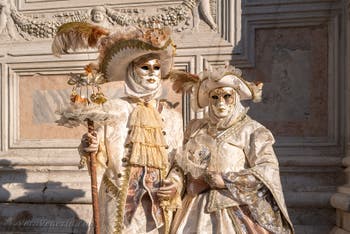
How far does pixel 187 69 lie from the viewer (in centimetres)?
441

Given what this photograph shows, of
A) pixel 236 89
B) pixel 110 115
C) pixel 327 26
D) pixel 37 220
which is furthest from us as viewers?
pixel 37 220

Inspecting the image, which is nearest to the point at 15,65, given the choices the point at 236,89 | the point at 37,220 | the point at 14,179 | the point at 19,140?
the point at 19,140

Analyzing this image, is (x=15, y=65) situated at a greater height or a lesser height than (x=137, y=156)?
greater

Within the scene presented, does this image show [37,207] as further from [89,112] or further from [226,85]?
[226,85]

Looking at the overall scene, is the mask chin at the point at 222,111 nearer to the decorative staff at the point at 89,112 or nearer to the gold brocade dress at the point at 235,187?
the gold brocade dress at the point at 235,187

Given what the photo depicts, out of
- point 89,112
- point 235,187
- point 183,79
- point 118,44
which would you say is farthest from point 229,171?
point 118,44

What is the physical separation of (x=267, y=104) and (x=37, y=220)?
2.19m

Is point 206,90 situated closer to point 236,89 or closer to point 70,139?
point 236,89

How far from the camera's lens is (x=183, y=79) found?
3.41 meters

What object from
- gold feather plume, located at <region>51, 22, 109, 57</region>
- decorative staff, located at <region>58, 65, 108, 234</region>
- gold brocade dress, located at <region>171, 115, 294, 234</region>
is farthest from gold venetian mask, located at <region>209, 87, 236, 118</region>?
gold feather plume, located at <region>51, 22, 109, 57</region>

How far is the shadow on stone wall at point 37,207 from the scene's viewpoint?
4.33 metres

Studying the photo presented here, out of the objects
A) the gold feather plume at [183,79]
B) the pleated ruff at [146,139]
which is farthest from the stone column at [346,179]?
the pleated ruff at [146,139]

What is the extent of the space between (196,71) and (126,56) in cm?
137

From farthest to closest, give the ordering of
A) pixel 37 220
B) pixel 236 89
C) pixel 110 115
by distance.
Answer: pixel 37 220 < pixel 236 89 < pixel 110 115
